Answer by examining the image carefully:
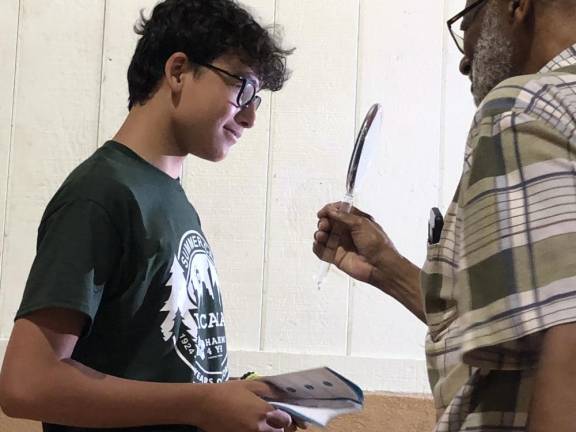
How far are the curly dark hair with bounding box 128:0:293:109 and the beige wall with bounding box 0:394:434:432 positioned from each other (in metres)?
0.75

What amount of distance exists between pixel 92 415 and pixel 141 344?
0.11 metres

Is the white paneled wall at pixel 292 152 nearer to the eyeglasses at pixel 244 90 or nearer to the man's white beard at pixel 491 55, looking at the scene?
the eyeglasses at pixel 244 90

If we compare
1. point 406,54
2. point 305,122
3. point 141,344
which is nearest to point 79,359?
point 141,344

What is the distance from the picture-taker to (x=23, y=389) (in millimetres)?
888

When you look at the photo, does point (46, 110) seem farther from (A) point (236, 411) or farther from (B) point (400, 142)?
(A) point (236, 411)

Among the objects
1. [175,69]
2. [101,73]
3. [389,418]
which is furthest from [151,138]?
[389,418]

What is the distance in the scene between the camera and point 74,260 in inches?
36.3

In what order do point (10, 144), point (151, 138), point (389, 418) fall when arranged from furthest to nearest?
1. point (10, 144)
2. point (389, 418)
3. point (151, 138)

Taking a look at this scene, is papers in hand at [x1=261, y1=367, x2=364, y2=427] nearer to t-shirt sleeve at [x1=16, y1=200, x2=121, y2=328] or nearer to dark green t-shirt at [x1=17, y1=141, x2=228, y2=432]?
dark green t-shirt at [x1=17, y1=141, x2=228, y2=432]

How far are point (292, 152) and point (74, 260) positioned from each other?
87 centimetres

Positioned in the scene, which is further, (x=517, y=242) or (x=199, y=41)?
(x=199, y=41)

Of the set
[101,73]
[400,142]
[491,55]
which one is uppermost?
[101,73]

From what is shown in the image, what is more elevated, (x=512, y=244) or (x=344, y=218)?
(x=344, y=218)

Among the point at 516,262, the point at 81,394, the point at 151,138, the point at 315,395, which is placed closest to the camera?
the point at 516,262
